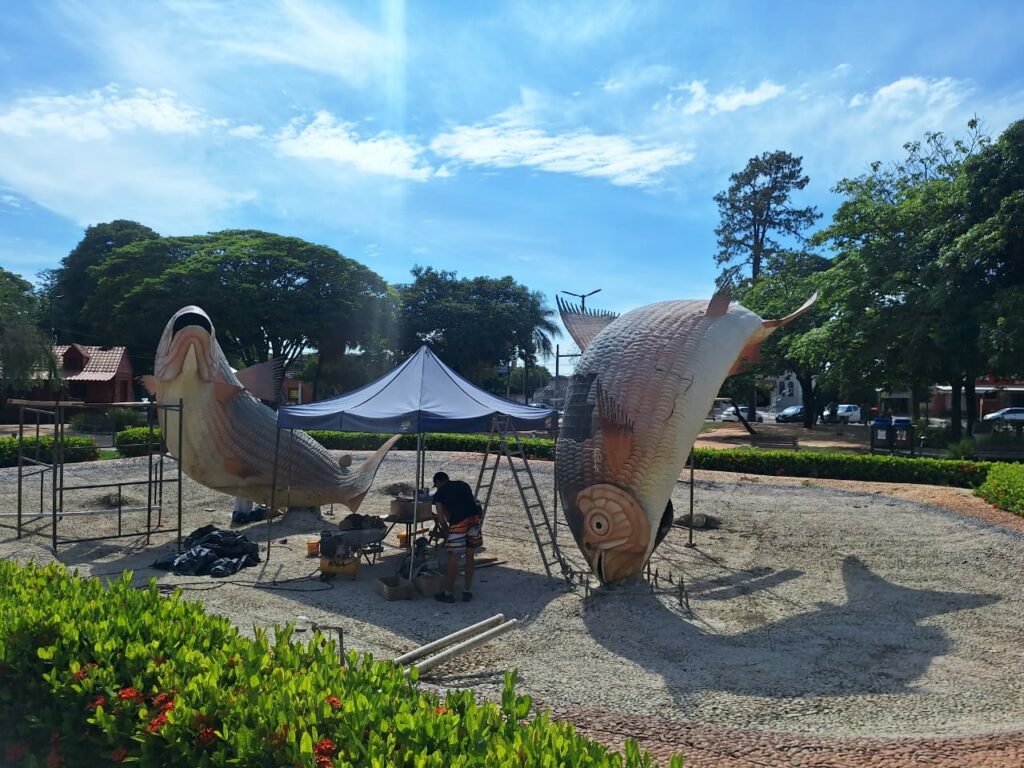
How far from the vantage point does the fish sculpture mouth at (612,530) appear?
6867 mm

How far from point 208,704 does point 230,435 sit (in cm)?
745

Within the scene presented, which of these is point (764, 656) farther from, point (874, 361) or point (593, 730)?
point (874, 361)

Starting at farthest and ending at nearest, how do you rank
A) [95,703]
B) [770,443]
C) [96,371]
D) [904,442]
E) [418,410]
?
[96,371] → [770,443] → [904,442] → [418,410] → [95,703]

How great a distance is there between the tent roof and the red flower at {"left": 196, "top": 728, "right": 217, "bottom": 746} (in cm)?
513

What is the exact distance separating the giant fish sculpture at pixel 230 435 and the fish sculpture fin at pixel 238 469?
0.01 meters

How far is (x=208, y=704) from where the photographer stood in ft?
10.1

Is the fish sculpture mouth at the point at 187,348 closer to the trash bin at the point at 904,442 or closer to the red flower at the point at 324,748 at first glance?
the red flower at the point at 324,748

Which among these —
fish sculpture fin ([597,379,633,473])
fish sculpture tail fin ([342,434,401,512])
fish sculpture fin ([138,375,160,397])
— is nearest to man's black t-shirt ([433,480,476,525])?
fish sculpture fin ([597,379,633,473])

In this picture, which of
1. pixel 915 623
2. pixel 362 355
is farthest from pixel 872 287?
pixel 362 355

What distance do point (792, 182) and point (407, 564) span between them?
3414 centimetres

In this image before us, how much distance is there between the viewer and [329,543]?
27.4 feet

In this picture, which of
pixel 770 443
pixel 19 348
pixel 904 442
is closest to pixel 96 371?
pixel 19 348

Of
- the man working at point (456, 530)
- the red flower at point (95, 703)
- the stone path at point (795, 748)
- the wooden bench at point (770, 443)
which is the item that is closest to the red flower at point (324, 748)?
the red flower at point (95, 703)

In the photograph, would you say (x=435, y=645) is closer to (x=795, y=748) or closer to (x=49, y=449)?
(x=795, y=748)
